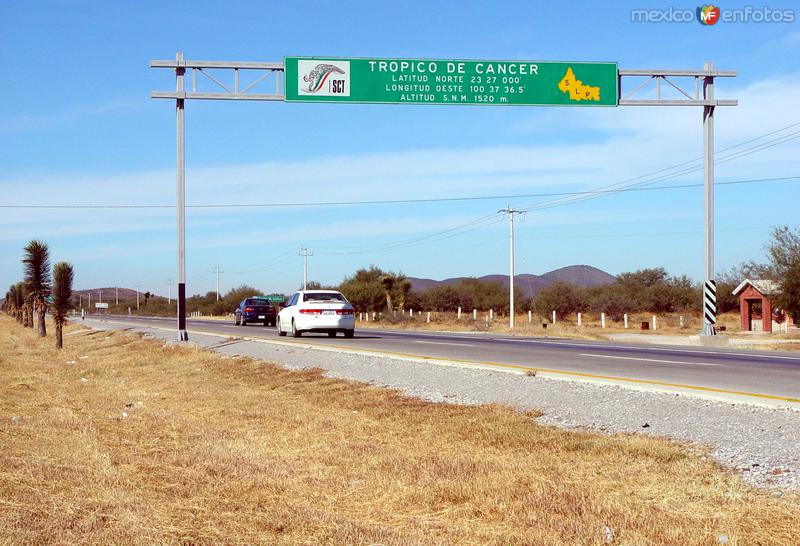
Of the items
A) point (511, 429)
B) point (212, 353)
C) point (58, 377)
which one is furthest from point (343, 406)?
point (212, 353)

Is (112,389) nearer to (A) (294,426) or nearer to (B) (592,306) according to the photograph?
(A) (294,426)

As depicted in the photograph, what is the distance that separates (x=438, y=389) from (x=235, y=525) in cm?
757

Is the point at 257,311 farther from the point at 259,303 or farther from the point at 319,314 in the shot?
the point at 319,314

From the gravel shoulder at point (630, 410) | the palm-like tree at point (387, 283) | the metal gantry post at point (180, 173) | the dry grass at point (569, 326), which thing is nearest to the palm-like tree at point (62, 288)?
the metal gantry post at point (180, 173)

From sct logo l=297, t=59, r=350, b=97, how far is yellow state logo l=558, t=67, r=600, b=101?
6843mm

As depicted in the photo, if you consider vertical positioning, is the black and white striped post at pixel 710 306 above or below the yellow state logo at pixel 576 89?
below

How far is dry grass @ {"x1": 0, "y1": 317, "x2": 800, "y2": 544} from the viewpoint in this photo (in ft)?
17.8

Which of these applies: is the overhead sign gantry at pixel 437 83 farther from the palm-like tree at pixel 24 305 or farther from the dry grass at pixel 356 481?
the palm-like tree at pixel 24 305

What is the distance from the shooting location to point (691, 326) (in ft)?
213

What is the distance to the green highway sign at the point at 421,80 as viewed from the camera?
28078 mm

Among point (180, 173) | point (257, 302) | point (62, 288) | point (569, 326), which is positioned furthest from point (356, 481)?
point (569, 326)

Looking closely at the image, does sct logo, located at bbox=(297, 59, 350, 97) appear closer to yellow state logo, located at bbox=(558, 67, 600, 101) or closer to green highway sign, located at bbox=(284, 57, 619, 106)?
green highway sign, located at bbox=(284, 57, 619, 106)

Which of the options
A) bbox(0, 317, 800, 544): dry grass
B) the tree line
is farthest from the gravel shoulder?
the tree line

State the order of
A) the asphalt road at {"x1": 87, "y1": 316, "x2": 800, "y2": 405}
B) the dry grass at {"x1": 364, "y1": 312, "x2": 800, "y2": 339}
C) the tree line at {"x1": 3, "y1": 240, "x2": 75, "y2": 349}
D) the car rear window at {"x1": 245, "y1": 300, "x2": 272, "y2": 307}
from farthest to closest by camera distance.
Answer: the car rear window at {"x1": 245, "y1": 300, "x2": 272, "y2": 307} < the dry grass at {"x1": 364, "y1": 312, "x2": 800, "y2": 339} < the tree line at {"x1": 3, "y1": 240, "x2": 75, "y2": 349} < the asphalt road at {"x1": 87, "y1": 316, "x2": 800, "y2": 405}
